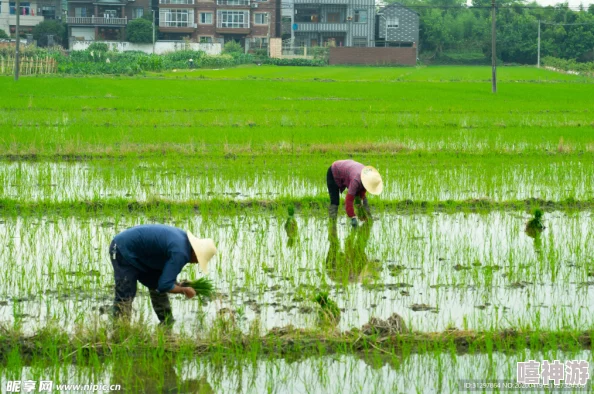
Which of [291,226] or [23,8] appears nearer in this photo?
[291,226]

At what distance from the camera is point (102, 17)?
46.6m

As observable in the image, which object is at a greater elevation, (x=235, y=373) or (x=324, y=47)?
(x=324, y=47)

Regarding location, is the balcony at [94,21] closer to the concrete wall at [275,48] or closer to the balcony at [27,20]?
the balcony at [27,20]

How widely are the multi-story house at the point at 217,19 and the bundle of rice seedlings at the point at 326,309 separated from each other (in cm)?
4348

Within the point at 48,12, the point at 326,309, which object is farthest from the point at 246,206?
the point at 48,12

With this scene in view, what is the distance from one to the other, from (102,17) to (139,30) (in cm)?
316

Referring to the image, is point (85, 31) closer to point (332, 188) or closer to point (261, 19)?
point (261, 19)

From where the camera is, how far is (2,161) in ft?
36.6

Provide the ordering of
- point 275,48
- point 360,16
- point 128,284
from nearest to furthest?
1. point 128,284
2. point 275,48
3. point 360,16

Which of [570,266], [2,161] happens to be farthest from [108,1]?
[570,266]

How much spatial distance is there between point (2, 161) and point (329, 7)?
3879 centimetres

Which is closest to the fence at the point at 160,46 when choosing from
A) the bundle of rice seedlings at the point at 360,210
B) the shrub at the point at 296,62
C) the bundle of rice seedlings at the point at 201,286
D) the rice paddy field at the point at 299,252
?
the shrub at the point at 296,62

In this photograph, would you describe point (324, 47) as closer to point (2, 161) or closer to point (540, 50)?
point (540, 50)

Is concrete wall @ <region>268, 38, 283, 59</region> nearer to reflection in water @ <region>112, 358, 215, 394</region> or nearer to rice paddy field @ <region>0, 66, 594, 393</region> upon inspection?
rice paddy field @ <region>0, 66, 594, 393</region>
